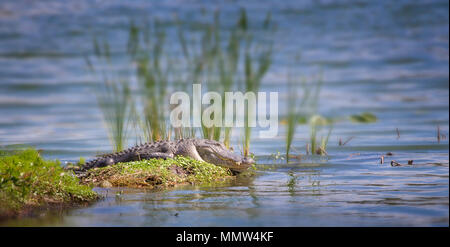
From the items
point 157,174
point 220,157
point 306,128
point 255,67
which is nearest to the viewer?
point 157,174

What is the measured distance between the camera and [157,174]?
7539mm

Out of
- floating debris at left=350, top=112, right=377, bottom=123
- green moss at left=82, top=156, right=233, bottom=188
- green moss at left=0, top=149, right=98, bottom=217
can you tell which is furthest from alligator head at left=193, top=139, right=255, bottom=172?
floating debris at left=350, top=112, right=377, bottom=123

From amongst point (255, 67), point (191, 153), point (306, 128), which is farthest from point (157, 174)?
point (306, 128)

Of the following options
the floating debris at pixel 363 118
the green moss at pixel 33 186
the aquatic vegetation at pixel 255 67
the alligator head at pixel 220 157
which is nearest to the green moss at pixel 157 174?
the alligator head at pixel 220 157

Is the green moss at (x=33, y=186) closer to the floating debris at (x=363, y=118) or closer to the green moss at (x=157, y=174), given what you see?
the green moss at (x=157, y=174)

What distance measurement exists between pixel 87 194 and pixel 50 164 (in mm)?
519

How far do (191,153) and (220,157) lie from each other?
428mm

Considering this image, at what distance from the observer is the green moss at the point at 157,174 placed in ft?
24.6

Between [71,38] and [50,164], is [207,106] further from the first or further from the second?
[71,38]

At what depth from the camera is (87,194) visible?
6316mm

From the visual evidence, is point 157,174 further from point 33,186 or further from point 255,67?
point 255,67

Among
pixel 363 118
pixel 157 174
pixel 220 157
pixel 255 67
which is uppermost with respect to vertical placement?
pixel 255 67

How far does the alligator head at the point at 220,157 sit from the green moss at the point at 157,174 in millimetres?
125
